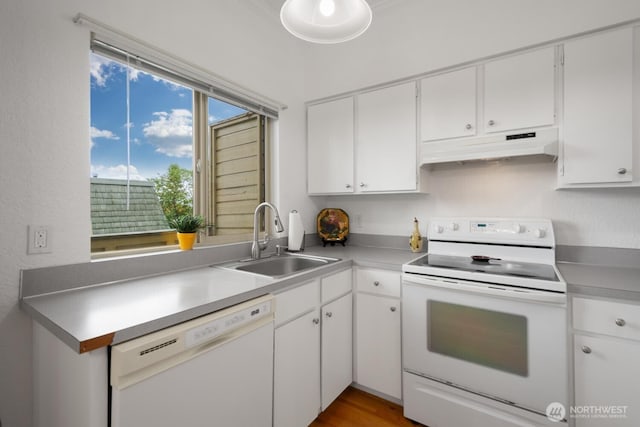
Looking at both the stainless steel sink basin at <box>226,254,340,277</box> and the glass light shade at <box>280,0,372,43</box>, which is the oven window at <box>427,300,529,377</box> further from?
the glass light shade at <box>280,0,372,43</box>

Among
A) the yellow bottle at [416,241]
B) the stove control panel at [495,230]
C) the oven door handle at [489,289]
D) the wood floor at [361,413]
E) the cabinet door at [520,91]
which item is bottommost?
the wood floor at [361,413]

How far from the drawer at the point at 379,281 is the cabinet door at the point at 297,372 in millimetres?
425

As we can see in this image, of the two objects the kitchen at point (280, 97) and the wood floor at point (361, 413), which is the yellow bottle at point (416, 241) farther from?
the wood floor at point (361, 413)

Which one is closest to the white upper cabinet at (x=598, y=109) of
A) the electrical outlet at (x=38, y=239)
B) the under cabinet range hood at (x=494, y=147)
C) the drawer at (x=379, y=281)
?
the under cabinet range hood at (x=494, y=147)

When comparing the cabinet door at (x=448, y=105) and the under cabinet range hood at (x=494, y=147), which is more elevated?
the cabinet door at (x=448, y=105)

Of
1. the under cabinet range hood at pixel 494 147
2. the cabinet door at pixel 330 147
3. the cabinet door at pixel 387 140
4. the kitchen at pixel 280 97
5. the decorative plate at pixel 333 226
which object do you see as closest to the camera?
the kitchen at pixel 280 97

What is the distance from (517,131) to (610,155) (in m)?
0.45

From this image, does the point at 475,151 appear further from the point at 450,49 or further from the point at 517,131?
the point at 450,49

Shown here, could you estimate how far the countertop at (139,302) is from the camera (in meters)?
0.87

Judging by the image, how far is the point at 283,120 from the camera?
2.43m

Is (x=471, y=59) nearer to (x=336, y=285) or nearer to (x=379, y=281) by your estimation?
(x=379, y=281)

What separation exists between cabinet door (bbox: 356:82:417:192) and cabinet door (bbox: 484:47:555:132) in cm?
49

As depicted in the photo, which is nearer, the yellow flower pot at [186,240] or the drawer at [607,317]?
the drawer at [607,317]

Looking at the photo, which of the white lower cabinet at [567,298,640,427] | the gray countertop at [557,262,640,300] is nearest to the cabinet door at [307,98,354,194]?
the gray countertop at [557,262,640,300]
